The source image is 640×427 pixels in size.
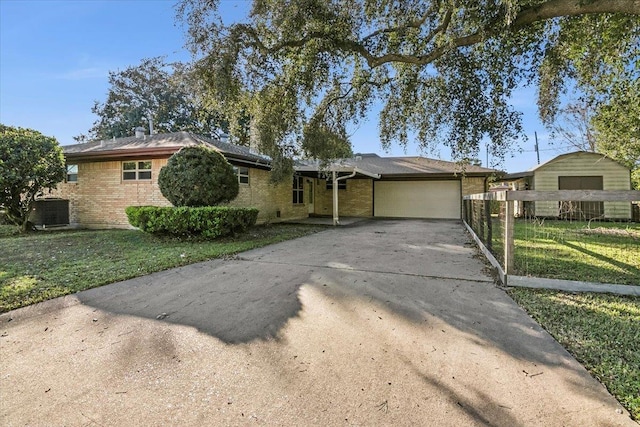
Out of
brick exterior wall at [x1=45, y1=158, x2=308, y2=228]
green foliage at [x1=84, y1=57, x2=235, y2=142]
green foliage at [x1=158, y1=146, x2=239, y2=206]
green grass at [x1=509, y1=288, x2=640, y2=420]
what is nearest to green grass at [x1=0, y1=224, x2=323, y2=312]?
green foliage at [x1=158, y1=146, x2=239, y2=206]

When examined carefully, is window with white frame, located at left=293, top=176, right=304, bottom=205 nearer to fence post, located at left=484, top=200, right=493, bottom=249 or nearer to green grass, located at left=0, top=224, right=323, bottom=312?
green grass, located at left=0, top=224, right=323, bottom=312

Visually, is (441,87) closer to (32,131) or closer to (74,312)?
(74,312)

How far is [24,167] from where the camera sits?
10000mm

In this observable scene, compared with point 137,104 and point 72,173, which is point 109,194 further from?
point 137,104

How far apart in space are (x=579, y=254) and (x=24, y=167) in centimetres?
1520

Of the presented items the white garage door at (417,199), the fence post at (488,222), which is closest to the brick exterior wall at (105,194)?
the fence post at (488,222)

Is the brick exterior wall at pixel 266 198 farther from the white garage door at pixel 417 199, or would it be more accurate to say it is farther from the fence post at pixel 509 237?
the fence post at pixel 509 237

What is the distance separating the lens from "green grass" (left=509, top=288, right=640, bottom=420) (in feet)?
7.75

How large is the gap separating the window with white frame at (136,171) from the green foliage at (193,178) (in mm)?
2541

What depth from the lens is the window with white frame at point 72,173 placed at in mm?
12859

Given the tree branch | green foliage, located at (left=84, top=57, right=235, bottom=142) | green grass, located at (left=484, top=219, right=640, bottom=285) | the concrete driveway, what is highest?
green foliage, located at (left=84, top=57, right=235, bottom=142)

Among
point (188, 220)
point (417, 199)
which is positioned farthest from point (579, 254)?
point (417, 199)

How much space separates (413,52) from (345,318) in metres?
6.46

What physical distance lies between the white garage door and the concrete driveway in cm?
1467
